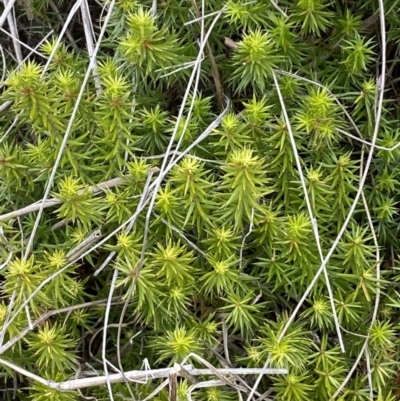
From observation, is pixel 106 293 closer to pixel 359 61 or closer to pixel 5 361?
pixel 5 361

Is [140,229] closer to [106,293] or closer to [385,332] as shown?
[106,293]

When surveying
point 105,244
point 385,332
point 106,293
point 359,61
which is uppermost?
point 359,61

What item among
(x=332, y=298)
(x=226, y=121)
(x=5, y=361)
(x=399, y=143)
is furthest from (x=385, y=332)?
(x=5, y=361)

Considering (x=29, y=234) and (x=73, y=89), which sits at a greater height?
(x=73, y=89)

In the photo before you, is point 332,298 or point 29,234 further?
point 29,234

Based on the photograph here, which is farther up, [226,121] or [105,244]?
[226,121]

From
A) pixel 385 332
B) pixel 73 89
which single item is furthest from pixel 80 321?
pixel 385 332
